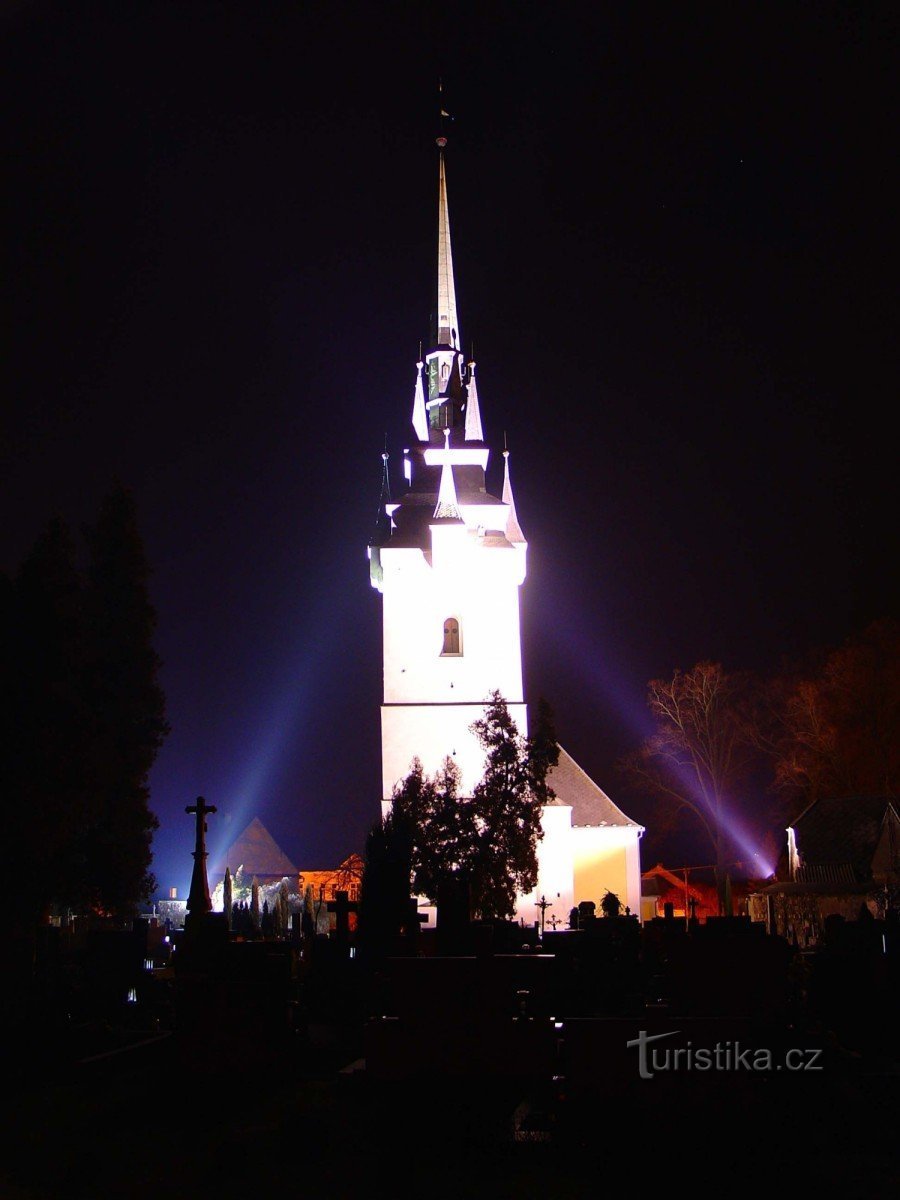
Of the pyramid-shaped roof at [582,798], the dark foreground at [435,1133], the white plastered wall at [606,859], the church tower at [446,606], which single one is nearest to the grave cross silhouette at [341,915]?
the dark foreground at [435,1133]

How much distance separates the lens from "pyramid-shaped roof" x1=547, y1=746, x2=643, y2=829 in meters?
48.4

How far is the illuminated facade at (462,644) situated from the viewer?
44.0 m

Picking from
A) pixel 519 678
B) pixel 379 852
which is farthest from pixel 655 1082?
pixel 519 678

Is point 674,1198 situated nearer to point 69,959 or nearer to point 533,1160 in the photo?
point 533,1160

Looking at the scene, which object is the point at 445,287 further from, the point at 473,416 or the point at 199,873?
the point at 199,873

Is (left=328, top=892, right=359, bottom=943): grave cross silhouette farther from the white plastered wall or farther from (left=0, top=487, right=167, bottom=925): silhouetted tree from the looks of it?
the white plastered wall

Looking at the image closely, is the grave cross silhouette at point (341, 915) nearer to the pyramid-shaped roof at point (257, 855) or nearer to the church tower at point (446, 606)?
the church tower at point (446, 606)

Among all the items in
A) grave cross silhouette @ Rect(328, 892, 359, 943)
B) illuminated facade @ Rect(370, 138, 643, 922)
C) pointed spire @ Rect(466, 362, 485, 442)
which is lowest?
grave cross silhouette @ Rect(328, 892, 359, 943)

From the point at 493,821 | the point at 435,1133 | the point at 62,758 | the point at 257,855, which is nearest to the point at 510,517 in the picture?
the point at 493,821

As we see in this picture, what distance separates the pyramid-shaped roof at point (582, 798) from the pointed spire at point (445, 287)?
1884cm

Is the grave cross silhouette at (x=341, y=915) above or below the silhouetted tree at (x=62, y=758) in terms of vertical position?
below

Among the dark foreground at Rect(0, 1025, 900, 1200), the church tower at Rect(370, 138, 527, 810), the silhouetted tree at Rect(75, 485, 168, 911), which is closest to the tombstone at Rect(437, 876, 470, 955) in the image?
the dark foreground at Rect(0, 1025, 900, 1200)

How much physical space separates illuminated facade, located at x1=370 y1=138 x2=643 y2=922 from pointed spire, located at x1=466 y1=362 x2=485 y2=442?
0.20 meters

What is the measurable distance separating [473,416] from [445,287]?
30.2 feet
